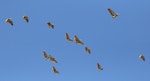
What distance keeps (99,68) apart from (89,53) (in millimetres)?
2075

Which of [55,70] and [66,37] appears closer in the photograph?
[66,37]

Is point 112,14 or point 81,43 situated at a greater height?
point 112,14

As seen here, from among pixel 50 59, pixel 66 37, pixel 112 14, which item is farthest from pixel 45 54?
pixel 112 14

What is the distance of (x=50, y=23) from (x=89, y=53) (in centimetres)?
536

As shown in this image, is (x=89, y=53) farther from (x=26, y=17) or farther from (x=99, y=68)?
(x=26, y=17)

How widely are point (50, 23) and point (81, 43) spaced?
4.75 metres

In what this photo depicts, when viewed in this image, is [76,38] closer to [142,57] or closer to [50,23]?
[50,23]

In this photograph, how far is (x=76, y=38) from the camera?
46188 mm

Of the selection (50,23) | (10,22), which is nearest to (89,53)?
(50,23)

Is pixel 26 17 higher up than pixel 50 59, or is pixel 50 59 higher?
pixel 26 17

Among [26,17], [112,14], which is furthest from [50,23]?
[112,14]

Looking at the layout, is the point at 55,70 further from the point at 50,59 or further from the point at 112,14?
the point at 112,14

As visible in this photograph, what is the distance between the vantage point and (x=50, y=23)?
47.4 meters

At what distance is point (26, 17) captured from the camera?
4647cm
